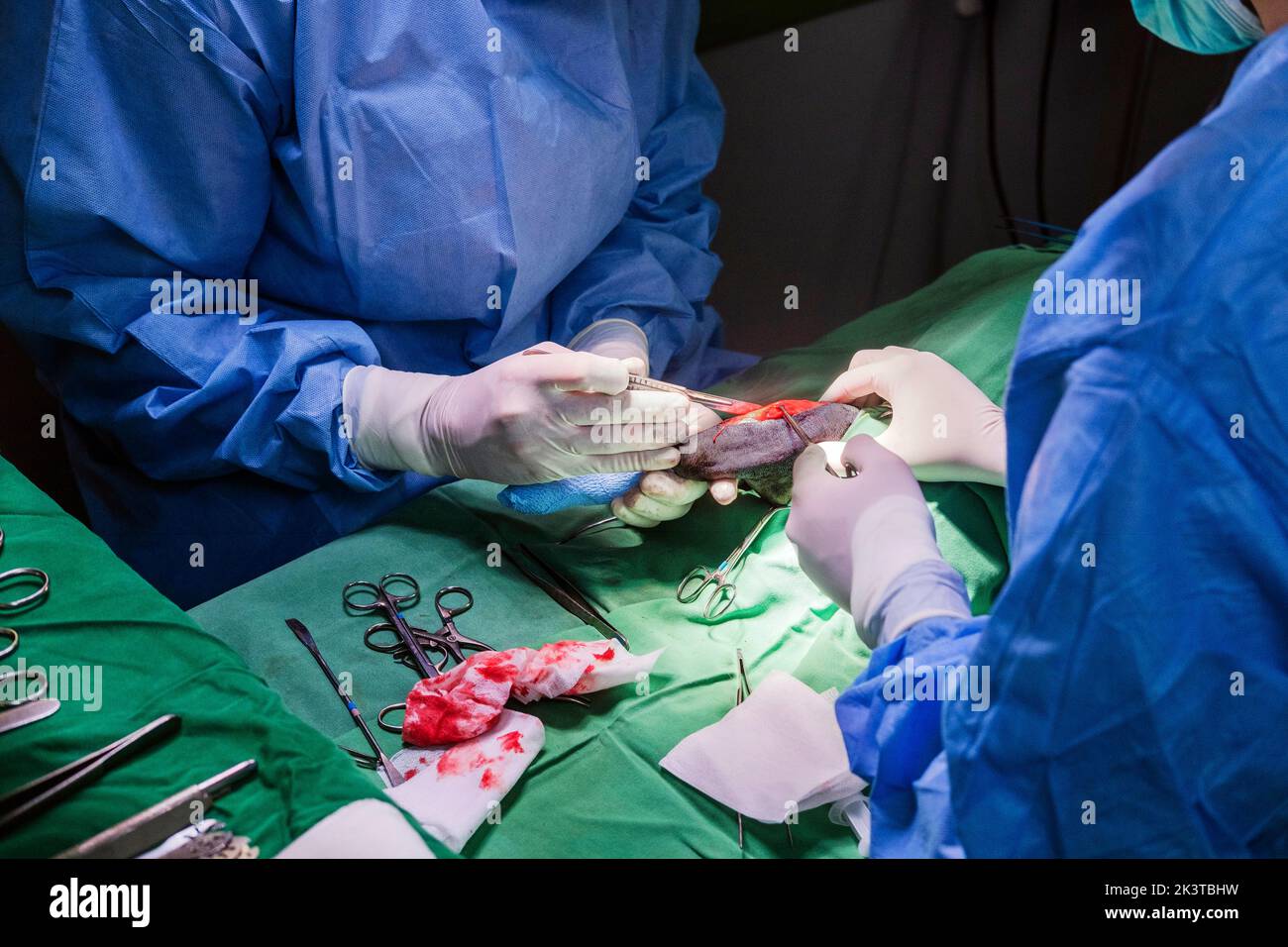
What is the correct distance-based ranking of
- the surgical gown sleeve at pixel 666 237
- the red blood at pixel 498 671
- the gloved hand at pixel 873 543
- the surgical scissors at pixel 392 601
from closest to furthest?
the gloved hand at pixel 873 543 → the red blood at pixel 498 671 → the surgical scissors at pixel 392 601 → the surgical gown sleeve at pixel 666 237

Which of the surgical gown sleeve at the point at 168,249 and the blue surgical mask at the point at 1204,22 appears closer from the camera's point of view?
the blue surgical mask at the point at 1204,22

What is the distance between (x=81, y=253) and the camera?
6.45ft

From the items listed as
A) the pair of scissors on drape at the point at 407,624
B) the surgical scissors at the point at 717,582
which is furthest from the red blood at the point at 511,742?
the surgical scissors at the point at 717,582

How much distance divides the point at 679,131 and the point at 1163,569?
2102mm

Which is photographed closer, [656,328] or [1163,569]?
[1163,569]

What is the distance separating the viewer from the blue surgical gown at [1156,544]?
90 cm

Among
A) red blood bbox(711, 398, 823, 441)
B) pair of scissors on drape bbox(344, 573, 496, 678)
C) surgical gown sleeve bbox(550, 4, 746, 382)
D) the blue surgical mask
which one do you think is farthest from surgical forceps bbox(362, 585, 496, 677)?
the blue surgical mask

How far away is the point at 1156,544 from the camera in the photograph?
94 cm

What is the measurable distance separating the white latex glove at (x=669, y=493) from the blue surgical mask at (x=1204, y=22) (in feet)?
3.20

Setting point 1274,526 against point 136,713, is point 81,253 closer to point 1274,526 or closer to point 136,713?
point 136,713

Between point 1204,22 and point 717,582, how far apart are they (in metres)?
1.12

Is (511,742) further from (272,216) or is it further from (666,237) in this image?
(666,237)

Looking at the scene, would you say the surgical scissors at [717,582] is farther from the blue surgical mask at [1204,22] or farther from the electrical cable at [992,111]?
the electrical cable at [992,111]

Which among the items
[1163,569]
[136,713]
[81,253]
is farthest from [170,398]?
[1163,569]
